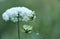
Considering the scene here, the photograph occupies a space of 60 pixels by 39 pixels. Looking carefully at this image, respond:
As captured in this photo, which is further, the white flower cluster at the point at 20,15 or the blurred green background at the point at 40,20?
the blurred green background at the point at 40,20

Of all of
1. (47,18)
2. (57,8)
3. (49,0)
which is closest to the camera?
(47,18)

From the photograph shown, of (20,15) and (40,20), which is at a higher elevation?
(20,15)

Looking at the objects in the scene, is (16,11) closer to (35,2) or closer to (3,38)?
(3,38)

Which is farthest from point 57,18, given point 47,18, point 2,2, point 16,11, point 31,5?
point 16,11

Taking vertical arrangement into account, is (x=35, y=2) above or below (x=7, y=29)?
above

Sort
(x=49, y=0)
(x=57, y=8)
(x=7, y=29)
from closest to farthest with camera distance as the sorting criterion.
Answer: (x=7, y=29) < (x=57, y=8) < (x=49, y=0)

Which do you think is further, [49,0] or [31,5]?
[49,0]

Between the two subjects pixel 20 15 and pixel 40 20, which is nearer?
pixel 20 15

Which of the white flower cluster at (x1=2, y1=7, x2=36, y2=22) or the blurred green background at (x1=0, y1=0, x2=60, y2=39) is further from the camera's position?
the blurred green background at (x1=0, y1=0, x2=60, y2=39)
